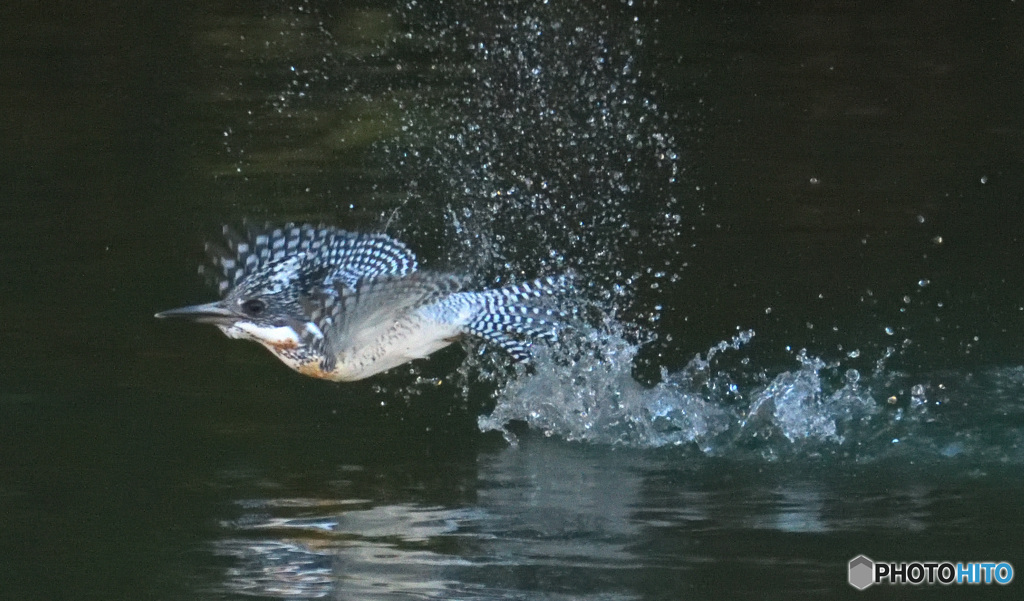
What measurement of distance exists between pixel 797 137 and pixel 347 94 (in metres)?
2.59

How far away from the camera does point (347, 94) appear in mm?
8945

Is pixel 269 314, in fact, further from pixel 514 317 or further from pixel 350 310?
pixel 514 317

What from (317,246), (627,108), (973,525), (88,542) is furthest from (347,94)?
(973,525)

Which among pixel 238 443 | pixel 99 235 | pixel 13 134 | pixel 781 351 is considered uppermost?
pixel 13 134

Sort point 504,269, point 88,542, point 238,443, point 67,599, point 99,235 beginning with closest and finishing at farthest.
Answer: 1. point 67,599
2. point 88,542
3. point 238,443
4. point 504,269
5. point 99,235

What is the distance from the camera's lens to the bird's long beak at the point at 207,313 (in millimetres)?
5375

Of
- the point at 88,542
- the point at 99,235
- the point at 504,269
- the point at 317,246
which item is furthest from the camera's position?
the point at 99,235

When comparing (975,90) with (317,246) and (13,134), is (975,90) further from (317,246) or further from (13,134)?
(13,134)

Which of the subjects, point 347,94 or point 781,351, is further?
point 347,94

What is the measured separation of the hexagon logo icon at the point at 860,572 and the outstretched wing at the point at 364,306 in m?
1.96

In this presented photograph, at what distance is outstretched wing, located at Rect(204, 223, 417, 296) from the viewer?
5688 millimetres

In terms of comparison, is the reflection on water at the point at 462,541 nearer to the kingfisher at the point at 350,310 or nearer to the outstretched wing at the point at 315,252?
the kingfisher at the point at 350,310

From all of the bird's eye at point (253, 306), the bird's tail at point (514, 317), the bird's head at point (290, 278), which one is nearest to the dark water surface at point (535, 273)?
the bird's tail at point (514, 317)

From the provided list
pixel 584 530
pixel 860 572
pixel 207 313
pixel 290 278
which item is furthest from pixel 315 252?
pixel 860 572
